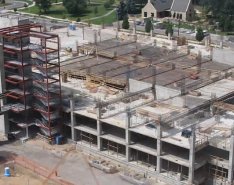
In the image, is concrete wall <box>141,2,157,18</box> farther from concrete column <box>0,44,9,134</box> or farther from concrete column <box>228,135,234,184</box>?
concrete column <box>228,135,234,184</box>

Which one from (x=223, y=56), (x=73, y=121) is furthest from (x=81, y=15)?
(x=73, y=121)

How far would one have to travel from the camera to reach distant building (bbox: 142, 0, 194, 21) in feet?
557

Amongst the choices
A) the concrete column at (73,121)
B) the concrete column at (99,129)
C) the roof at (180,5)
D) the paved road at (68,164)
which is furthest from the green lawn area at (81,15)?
the concrete column at (99,129)

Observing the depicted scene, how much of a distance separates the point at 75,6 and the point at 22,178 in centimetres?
Answer: 11713

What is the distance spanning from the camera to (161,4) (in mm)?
174750

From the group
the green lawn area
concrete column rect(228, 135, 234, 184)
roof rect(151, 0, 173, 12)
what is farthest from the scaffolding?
roof rect(151, 0, 173, 12)

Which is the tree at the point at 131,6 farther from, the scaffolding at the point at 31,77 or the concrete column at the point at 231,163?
the concrete column at the point at 231,163

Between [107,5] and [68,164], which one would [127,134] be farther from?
[107,5]

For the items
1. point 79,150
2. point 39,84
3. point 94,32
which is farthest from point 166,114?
point 94,32

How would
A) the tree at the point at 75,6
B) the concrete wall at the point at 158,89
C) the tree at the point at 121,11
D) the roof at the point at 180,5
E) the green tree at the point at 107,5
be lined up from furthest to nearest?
the green tree at the point at 107,5 → the tree at the point at 75,6 → the tree at the point at 121,11 → the roof at the point at 180,5 → the concrete wall at the point at 158,89

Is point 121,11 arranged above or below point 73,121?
above

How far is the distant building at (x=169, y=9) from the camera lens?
170m

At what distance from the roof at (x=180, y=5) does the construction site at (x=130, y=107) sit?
255ft

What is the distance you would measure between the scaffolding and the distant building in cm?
9619
